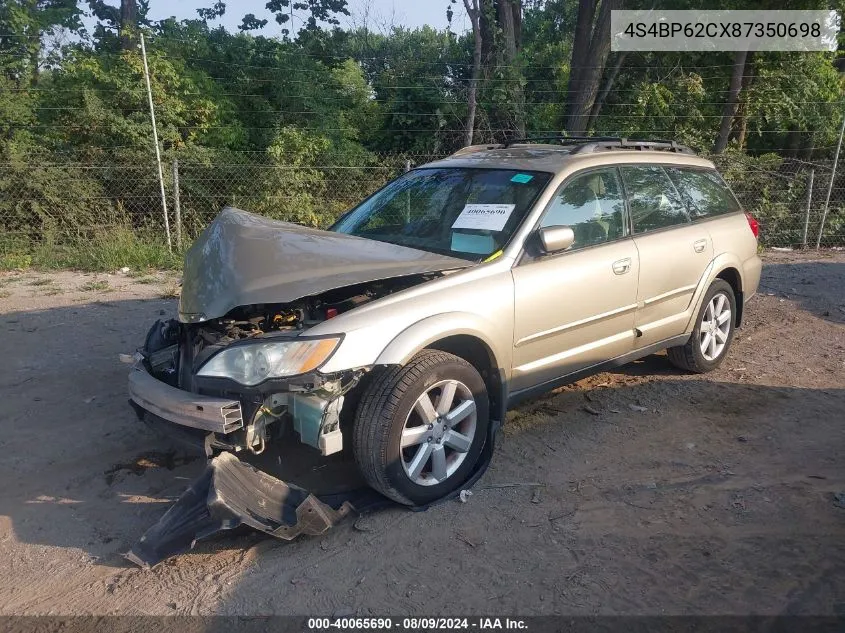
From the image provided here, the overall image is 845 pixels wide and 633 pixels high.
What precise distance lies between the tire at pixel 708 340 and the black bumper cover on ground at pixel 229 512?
328 cm

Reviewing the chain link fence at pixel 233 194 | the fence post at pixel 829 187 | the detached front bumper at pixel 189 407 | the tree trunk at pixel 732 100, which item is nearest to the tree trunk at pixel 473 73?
the chain link fence at pixel 233 194

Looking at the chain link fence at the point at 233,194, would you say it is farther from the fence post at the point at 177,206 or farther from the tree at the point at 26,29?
the tree at the point at 26,29

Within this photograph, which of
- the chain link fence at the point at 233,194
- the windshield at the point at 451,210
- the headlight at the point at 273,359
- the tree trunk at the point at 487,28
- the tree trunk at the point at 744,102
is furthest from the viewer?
the tree trunk at the point at 744,102

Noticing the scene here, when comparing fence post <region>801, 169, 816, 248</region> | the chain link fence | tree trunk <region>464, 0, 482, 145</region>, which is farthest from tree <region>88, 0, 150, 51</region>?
fence post <region>801, 169, 816, 248</region>

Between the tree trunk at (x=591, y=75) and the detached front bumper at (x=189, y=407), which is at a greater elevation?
the tree trunk at (x=591, y=75)

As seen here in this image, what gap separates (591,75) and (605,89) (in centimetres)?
145

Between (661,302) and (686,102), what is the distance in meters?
11.8

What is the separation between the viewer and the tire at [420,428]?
3191 millimetres

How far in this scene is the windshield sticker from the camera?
400 cm

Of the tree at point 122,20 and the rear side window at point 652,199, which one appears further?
the tree at point 122,20

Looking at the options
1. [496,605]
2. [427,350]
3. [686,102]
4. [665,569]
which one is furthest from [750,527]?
[686,102]

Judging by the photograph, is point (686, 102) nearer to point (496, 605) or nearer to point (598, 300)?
point (598, 300)

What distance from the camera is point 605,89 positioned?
15.1 meters

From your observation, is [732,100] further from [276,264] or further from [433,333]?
[276,264]
